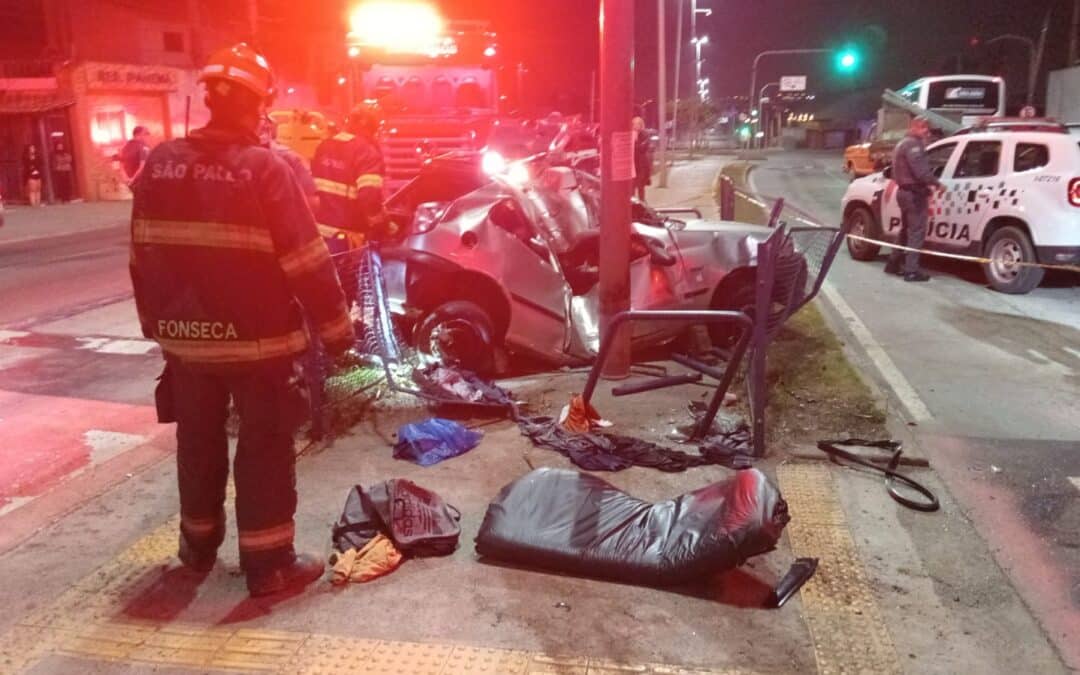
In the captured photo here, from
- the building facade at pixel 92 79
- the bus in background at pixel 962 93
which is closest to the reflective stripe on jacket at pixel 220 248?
the building facade at pixel 92 79

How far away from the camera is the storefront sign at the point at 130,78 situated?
24.1 m

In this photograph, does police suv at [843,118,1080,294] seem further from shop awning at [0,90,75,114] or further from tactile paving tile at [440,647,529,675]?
shop awning at [0,90,75,114]

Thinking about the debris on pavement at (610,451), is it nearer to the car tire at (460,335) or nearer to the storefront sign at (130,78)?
the car tire at (460,335)

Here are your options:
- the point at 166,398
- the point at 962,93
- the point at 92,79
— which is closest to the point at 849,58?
the point at 962,93

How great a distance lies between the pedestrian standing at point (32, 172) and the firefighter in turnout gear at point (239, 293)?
77.0 ft

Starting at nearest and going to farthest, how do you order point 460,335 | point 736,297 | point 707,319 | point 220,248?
point 220,248 → point 707,319 → point 460,335 → point 736,297

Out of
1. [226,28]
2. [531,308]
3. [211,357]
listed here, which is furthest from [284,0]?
[211,357]

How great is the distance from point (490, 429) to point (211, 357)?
2389mm

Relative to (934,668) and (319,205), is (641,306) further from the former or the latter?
(934,668)

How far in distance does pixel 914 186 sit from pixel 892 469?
6.71 metres

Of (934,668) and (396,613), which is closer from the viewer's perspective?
(934,668)

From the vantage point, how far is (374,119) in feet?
22.7

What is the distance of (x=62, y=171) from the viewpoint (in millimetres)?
24328

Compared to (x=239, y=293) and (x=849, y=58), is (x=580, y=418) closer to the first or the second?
(x=239, y=293)
